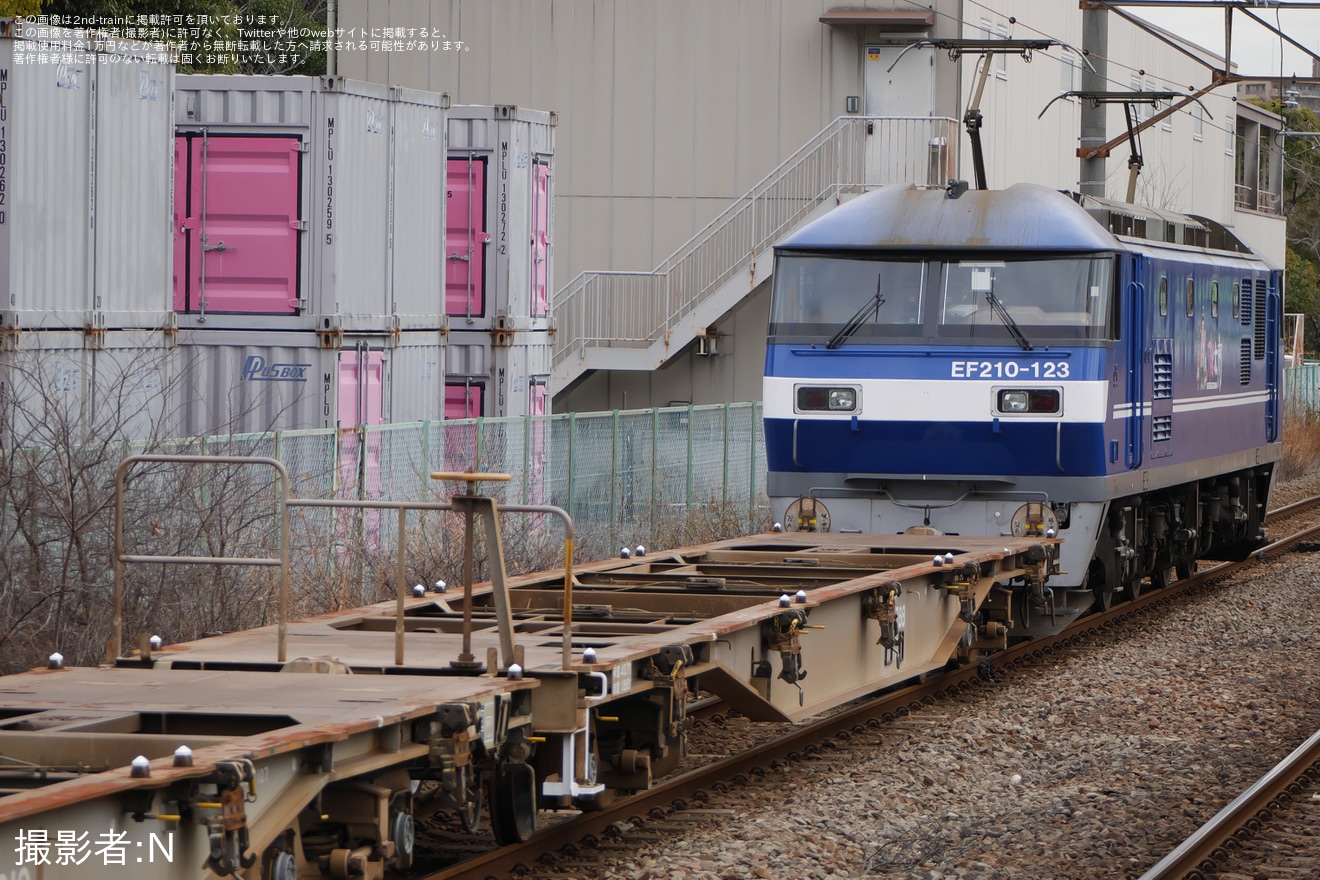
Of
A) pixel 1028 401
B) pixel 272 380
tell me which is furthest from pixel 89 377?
pixel 1028 401

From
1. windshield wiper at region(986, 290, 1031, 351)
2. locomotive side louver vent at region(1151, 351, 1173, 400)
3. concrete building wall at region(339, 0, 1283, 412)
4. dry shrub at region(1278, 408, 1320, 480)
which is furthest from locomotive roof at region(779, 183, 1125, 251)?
dry shrub at region(1278, 408, 1320, 480)

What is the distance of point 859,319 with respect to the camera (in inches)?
514

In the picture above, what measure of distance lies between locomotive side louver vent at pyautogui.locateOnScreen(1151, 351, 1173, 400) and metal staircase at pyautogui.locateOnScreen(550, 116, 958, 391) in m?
10.5

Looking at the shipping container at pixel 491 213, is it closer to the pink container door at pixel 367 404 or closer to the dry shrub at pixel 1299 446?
the pink container door at pixel 367 404

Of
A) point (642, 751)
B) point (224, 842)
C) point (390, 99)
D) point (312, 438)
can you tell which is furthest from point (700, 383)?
point (224, 842)

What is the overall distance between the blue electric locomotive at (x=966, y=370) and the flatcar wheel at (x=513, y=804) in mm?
5710

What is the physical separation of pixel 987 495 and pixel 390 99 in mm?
6705

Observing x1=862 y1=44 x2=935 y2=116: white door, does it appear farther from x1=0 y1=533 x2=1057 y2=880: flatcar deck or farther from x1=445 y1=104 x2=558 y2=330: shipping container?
x1=0 y1=533 x2=1057 y2=880: flatcar deck

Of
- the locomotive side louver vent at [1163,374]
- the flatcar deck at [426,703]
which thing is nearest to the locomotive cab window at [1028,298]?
the locomotive side louver vent at [1163,374]

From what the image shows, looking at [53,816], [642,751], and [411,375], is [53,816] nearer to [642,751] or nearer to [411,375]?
[642,751]

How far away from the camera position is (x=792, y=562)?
11.5m

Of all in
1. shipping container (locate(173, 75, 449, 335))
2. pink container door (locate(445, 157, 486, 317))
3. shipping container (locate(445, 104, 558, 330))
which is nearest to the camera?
shipping container (locate(173, 75, 449, 335))

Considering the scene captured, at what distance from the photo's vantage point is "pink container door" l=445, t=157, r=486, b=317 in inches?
745

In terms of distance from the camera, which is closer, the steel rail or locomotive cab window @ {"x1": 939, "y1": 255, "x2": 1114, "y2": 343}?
the steel rail
